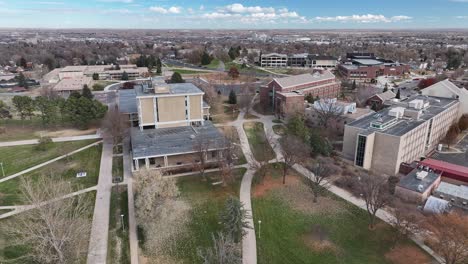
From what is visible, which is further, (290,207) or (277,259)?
(290,207)

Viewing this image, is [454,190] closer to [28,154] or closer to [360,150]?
[360,150]

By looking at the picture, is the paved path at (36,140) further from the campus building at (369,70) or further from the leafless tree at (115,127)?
the campus building at (369,70)

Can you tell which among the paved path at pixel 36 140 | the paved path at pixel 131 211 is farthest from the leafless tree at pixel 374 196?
the paved path at pixel 36 140

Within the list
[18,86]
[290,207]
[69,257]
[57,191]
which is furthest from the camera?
[18,86]

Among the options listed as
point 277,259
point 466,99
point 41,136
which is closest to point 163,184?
point 277,259

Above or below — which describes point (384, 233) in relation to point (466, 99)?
below

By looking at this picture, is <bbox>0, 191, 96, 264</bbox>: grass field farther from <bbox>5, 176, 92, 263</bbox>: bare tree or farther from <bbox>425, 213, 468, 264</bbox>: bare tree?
<bbox>425, 213, 468, 264</bbox>: bare tree

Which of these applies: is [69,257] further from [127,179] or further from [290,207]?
[290,207]
